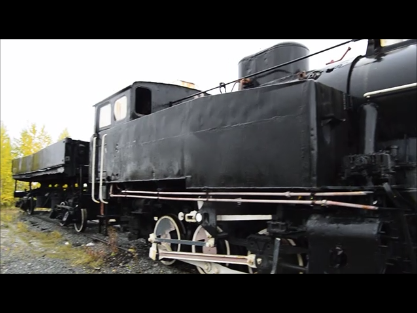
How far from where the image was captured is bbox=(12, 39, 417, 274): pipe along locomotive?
277 cm

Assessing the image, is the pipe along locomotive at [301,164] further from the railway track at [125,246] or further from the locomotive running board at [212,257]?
the railway track at [125,246]

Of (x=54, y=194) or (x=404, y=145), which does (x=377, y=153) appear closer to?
(x=404, y=145)

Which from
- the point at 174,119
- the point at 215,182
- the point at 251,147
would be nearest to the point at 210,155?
the point at 215,182

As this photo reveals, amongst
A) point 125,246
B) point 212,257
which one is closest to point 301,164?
point 212,257

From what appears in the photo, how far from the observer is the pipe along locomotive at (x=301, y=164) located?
277 cm

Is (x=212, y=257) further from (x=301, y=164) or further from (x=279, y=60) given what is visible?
(x=279, y=60)

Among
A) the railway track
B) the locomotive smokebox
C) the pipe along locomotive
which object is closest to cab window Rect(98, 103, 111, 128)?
the pipe along locomotive

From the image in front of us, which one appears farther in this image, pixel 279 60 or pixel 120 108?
pixel 120 108

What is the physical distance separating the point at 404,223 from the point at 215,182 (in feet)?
6.09

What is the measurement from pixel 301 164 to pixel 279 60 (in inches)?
75.5

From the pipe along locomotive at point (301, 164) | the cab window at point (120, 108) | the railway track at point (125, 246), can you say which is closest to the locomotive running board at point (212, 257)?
the pipe along locomotive at point (301, 164)

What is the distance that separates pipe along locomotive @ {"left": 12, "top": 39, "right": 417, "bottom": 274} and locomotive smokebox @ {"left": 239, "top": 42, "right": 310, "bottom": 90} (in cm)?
1

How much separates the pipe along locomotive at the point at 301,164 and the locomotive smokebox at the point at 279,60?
0.01 meters

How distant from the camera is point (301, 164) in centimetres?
289
